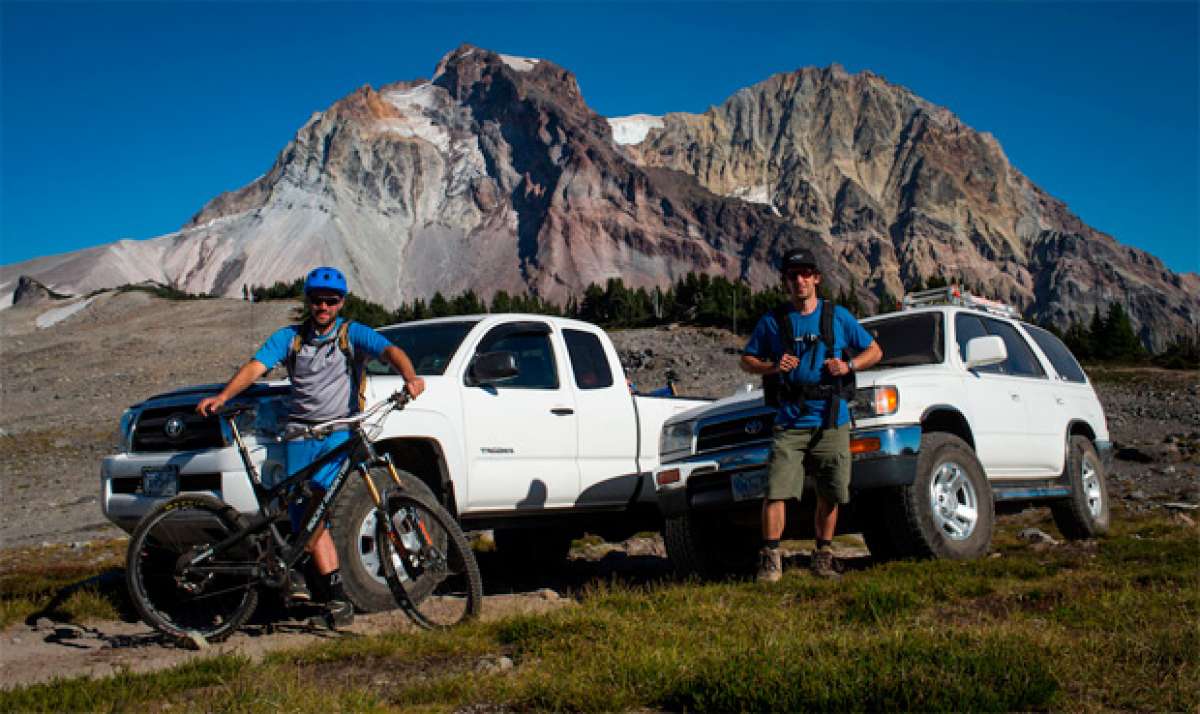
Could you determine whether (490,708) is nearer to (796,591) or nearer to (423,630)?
(423,630)

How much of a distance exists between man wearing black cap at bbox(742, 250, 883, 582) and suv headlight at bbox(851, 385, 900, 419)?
0.28m

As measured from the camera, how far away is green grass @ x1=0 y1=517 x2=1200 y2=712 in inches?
141

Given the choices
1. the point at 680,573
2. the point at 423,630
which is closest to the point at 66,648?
the point at 423,630

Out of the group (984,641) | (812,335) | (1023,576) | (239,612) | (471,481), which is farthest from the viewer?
(471,481)

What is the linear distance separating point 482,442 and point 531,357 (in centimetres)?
121

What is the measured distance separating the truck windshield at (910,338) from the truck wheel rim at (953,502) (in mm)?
1113

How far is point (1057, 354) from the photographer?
1020cm

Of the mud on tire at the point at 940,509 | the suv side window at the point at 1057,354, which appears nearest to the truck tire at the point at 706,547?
the mud on tire at the point at 940,509

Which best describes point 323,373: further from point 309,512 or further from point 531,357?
point 531,357

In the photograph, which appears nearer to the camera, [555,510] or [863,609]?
[863,609]

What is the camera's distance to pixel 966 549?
23.5 ft

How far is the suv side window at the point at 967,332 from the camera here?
834cm

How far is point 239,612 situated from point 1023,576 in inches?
204

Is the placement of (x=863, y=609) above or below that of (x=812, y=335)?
below
